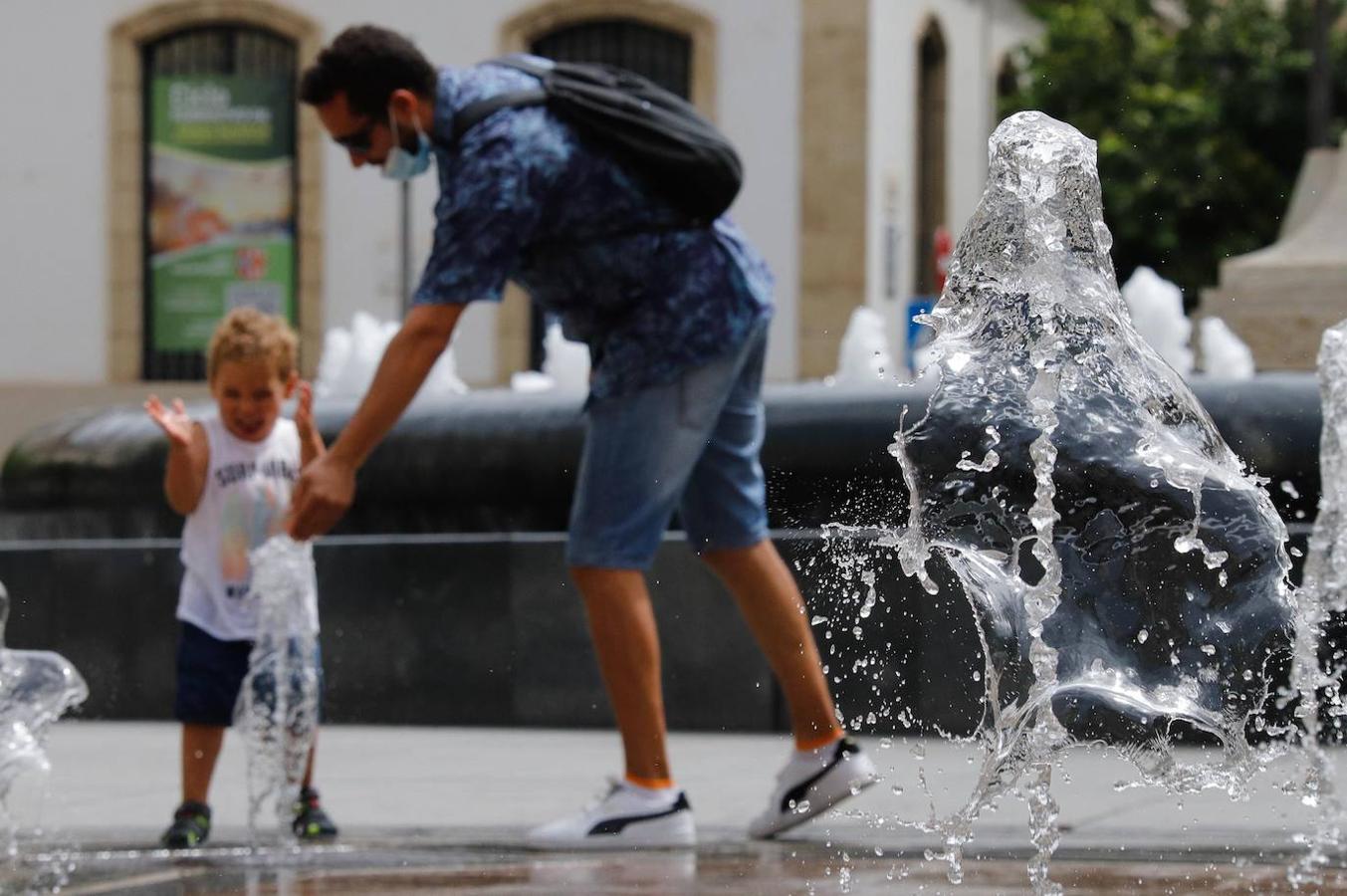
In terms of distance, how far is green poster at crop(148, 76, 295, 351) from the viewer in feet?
86.5

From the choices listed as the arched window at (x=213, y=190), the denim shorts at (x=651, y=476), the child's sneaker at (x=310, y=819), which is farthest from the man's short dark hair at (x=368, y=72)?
the arched window at (x=213, y=190)

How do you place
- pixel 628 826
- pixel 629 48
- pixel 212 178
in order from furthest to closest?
pixel 212 178 → pixel 629 48 → pixel 628 826

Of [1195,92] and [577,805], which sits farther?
[1195,92]

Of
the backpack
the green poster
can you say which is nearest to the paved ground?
the backpack

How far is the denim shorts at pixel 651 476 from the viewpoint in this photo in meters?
4.91

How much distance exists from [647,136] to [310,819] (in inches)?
54.5

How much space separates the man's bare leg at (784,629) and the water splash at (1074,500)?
104 centimetres

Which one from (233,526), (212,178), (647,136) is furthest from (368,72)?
(212,178)

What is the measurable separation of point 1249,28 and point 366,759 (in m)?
27.1

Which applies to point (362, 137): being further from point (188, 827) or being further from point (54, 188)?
point (54, 188)

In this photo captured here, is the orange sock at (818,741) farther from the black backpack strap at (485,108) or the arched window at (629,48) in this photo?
the arched window at (629,48)

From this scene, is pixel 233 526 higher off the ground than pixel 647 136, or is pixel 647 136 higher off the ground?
pixel 647 136

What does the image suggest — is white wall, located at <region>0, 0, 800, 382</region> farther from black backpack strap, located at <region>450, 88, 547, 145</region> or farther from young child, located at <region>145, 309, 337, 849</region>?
black backpack strap, located at <region>450, 88, 547, 145</region>

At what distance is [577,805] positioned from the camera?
549cm
